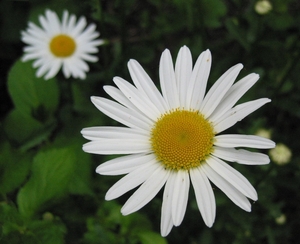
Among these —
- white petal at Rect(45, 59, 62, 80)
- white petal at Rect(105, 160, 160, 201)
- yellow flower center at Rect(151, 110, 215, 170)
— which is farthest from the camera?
white petal at Rect(45, 59, 62, 80)

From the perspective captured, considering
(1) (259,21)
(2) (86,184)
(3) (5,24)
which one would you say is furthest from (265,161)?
(3) (5,24)

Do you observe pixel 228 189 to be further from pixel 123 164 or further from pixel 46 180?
pixel 46 180

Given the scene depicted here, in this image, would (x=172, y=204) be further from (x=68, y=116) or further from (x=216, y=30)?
(x=216, y=30)

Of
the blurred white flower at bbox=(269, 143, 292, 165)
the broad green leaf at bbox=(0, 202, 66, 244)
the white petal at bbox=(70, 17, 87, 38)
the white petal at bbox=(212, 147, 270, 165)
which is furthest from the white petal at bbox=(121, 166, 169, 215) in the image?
the white petal at bbox=(70, 17, 87, 38)

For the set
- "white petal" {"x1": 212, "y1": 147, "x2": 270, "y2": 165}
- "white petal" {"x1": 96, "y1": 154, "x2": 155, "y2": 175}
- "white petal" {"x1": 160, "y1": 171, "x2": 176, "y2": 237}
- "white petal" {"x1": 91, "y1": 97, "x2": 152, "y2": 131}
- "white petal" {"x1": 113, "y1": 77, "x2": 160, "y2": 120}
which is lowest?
"white petal" {"x1": 160, "y1": 171, "x2": 176, "y2": 237}

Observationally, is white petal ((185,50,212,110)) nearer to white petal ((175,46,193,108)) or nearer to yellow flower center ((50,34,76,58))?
white petal ((175,46,193,108))

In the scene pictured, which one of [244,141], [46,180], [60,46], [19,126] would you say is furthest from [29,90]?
[244,141]

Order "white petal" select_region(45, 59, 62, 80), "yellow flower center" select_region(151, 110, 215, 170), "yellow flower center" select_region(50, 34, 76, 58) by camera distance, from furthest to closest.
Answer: "yellow flower center" select_region(50, 34, 76, 58)
"white petal" select_region(45, 59, 62, 80)
"yellow flower center" select_region(151, 110, 215, 170)
